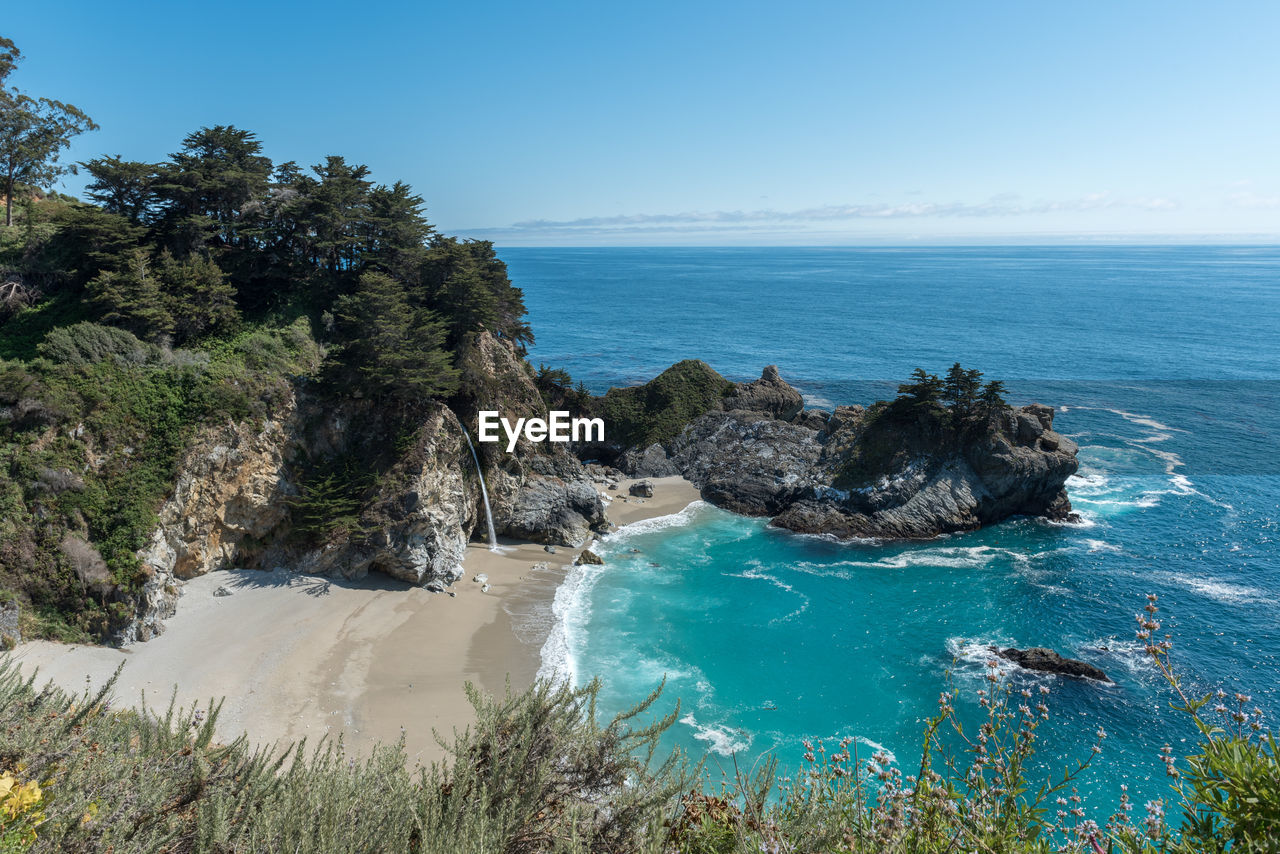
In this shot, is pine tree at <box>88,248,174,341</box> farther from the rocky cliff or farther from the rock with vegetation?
the rocky cliff

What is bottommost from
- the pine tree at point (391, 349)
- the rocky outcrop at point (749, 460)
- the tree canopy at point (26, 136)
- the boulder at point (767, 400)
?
the rocky outcrop at point (749, 460)

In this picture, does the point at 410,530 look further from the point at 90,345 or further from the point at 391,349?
the point at 90,345

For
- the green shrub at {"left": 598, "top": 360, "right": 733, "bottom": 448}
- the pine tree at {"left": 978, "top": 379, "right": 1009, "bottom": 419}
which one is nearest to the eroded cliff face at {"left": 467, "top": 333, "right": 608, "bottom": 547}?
the green shrub at {"left": 598, "top": 360, "right": 733, "bottom": 448}

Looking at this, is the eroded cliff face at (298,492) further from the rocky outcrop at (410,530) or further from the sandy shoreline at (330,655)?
the sandy shoreline at (330,655)

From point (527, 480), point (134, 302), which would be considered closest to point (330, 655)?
point (527, 480)

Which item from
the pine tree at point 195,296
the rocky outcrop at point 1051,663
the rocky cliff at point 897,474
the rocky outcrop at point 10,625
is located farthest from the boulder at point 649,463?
the rocky outcrop at point 10,625

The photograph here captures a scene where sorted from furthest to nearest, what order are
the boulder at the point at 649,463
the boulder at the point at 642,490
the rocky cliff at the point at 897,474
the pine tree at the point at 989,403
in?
the boulder at the point at 649,463 < the boulder at the point at 642,490 < the pine tree at the point at 989,403 < the rocky cliff at the point at 897,474
